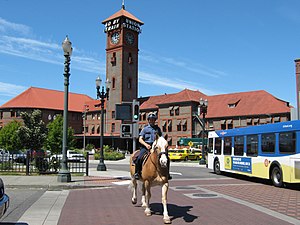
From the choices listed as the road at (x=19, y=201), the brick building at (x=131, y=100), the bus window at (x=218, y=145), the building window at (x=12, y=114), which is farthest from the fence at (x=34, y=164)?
the building window at (x=12, y=114)

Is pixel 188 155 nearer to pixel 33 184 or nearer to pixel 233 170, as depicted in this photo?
pixel 233 170

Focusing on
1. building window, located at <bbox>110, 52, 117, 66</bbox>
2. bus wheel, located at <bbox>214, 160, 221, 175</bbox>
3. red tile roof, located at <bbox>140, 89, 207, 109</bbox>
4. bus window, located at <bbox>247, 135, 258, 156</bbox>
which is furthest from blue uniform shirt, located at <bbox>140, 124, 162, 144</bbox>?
building window, located at <bbox>110, 52, 117, 66</bbox>

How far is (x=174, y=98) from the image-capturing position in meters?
83.4

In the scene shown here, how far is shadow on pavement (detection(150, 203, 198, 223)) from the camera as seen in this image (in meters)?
8.92

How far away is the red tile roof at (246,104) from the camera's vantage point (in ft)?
227

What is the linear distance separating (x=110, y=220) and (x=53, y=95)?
97.8 m

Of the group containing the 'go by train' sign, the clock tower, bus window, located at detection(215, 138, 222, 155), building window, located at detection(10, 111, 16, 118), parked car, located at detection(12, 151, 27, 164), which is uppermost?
the 'go by train' sign

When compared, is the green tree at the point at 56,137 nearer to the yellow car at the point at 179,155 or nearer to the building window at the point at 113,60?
the yellow car at the point at 179,155

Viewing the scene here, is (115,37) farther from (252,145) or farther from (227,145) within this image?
(252,145)

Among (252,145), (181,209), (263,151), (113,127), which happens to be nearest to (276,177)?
(263,151)

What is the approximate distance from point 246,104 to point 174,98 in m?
16.9

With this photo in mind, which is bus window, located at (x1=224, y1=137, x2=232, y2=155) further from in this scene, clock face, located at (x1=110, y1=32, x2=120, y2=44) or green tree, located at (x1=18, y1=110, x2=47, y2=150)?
clock face, located at (x1=110, y1=32, x2=120, y2=44)

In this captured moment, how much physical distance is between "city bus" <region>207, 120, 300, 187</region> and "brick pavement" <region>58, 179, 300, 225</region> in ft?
7.01

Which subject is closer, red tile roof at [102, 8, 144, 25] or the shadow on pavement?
the shadow on pavement
